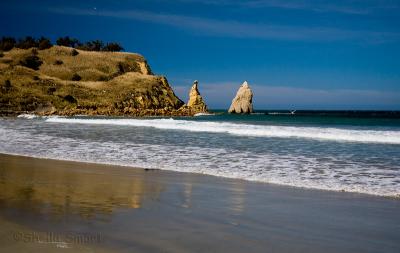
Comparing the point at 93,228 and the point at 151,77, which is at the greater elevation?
the point at 151,77

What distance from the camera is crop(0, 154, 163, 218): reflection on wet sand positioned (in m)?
5.87

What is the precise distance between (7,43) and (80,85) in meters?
35.4

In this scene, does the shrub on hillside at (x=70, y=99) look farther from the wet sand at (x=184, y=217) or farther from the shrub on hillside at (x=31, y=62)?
the wet sand at (x=184, y=217)

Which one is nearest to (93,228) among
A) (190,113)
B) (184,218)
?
(184,218)

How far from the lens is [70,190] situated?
7277 mm

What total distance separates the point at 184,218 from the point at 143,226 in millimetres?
679

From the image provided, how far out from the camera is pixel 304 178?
30.2 ft

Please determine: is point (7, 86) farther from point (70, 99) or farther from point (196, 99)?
point (196, 99)

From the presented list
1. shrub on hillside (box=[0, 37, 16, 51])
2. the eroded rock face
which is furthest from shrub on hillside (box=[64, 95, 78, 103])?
shrub on hillside (box=[0, 37, 16, 51])

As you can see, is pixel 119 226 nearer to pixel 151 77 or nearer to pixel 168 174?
pixel 168 174

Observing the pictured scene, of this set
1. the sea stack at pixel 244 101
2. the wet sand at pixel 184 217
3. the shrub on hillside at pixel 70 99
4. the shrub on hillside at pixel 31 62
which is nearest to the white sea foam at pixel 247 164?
the wet sand at pixel 184 217

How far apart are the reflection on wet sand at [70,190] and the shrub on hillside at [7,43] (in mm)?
104350

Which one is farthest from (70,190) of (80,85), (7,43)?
(7,43)

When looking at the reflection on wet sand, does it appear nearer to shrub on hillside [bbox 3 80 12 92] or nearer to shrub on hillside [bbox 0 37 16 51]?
shrub on hillside [bbox 3 80 12 92]
